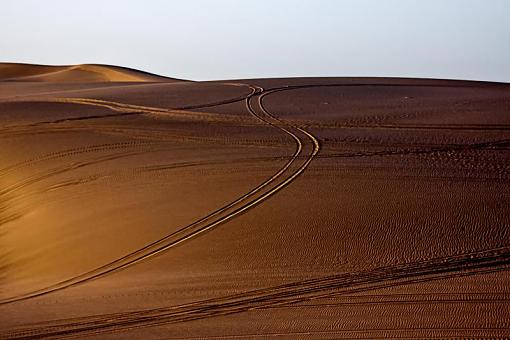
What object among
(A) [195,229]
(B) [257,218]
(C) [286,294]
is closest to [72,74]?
(A) [195,229]

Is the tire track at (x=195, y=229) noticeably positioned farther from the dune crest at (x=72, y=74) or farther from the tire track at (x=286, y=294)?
the dune crest at (x=72, y=74)

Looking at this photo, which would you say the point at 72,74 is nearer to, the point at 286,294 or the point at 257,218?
the point at 257,218

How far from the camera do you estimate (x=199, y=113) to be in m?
17.6

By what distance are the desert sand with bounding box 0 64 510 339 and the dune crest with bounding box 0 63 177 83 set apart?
25.1m

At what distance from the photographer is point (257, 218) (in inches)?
426

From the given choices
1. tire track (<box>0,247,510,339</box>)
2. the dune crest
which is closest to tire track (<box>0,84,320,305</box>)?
tire track (<box>0,247,510,339</box>)

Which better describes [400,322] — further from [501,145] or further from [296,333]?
[501,145]

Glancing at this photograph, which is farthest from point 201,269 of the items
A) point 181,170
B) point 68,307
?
point 181,170

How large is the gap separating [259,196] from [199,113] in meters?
6.20

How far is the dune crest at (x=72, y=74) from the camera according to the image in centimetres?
4403

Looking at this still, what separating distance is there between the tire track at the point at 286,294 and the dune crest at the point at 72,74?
34383 mm

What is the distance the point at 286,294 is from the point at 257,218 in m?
2.92

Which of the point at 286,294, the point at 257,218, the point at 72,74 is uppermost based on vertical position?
the point at 72,74

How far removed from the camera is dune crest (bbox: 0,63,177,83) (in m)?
44.0
